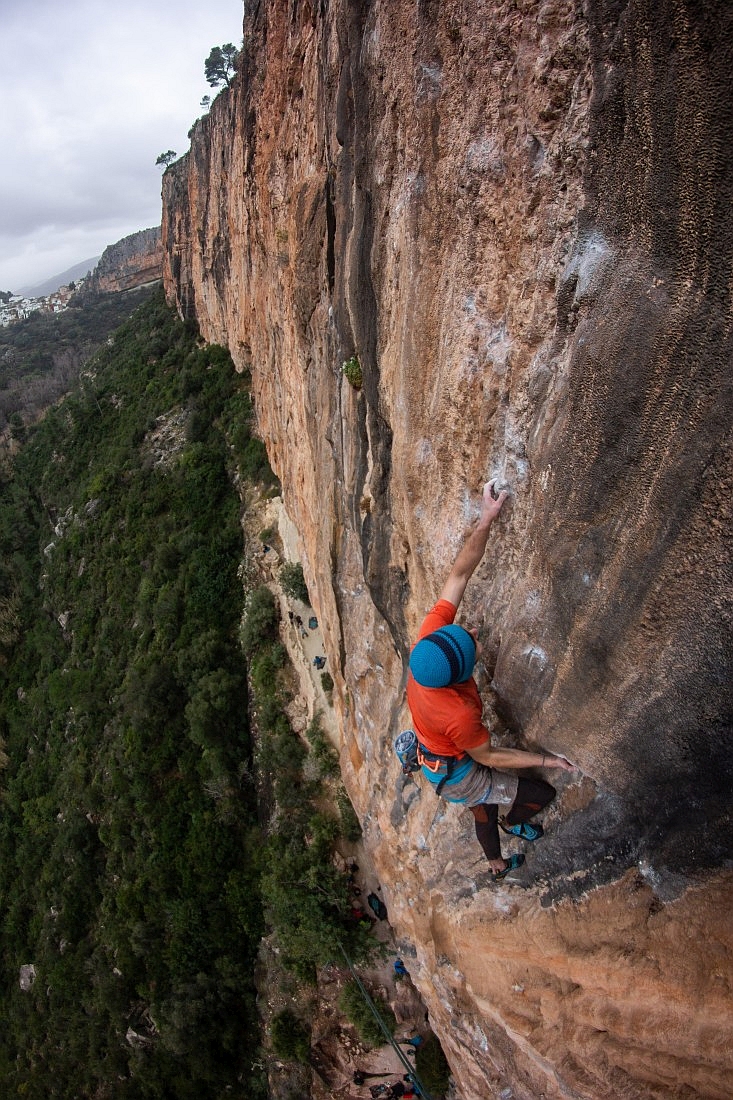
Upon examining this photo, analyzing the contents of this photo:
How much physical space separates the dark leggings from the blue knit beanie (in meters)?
1.28

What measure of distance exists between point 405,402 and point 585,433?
7.18 ft

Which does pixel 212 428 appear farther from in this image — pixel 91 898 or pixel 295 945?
pixel 295 945

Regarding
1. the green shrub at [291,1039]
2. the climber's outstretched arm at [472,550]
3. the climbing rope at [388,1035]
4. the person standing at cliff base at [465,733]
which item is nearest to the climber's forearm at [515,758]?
the person standing at cliff base at [465,733]

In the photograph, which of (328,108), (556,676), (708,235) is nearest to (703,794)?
(556,676)

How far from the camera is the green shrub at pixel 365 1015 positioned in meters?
10.0

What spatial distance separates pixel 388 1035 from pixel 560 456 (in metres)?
10.5

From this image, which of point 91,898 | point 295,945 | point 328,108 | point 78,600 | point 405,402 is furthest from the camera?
point 78,600

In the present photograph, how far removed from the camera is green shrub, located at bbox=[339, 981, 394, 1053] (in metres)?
10.0

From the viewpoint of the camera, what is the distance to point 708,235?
2320 millimetres

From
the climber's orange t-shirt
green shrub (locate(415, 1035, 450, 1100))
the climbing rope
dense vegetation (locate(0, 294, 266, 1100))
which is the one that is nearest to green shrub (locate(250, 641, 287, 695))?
dense vegetation (locate(0, 294, 266, 1100))

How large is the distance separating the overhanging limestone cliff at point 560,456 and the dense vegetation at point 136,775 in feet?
26.4

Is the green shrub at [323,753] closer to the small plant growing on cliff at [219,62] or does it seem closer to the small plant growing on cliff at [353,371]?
the small plant growing on cliff at [353,371]

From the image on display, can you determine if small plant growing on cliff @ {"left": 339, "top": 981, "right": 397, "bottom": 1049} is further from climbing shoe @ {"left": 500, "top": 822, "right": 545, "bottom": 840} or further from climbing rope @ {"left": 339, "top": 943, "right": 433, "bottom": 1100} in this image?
climbing shoe @ {"left": 500, "top": 822, "right": 545, "bottom": 840}

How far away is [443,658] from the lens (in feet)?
12.0
